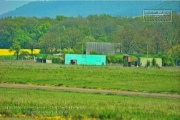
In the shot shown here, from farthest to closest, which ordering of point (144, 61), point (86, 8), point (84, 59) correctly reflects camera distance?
1. point (86, 8)
2. point (144, 61)
3. point (84, 59)

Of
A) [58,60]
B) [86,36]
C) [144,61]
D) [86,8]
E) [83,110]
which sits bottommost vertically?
[83,110]

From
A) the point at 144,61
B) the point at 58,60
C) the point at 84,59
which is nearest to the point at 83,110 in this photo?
the point at 84,59

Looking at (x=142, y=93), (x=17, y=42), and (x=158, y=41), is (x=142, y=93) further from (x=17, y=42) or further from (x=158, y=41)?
(x=158, y=41)

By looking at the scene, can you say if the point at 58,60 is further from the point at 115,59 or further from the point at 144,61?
the point at 144,61

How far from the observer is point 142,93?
24.1 m

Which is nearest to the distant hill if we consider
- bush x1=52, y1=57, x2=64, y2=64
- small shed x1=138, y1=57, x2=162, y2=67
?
bush x1=52, y1=57, x2=64, y2=64

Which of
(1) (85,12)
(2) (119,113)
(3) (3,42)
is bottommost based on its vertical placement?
(2) (119,113)

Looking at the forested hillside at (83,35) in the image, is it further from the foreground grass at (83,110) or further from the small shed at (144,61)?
the foreground grass at (83,110)

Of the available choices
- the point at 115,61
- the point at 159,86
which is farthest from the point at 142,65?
the point at 159,86

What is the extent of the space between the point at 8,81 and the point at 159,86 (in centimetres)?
912

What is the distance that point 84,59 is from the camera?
2007 inches

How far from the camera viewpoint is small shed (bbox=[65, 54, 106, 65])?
51.0m

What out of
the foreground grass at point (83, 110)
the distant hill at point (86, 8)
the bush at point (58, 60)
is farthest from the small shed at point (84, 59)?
the distant hill at point (86, 8)

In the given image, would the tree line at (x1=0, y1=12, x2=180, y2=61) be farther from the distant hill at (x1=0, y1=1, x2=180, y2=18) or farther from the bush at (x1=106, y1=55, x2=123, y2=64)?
the distant hill at (x1=0, y1=1, x2=180, y2=18)
